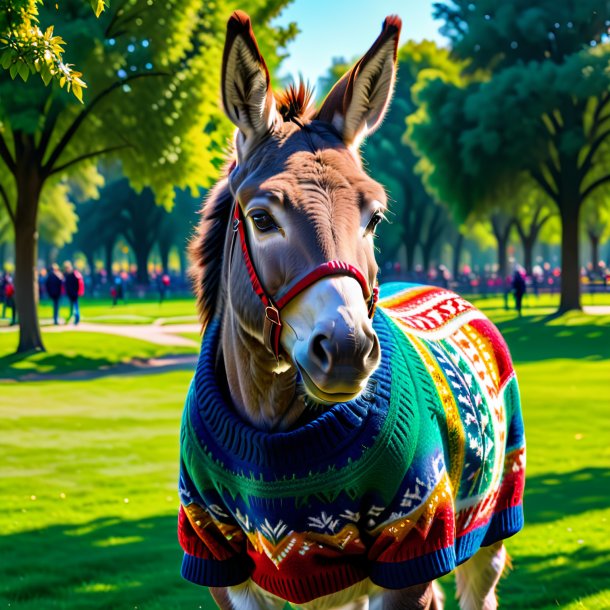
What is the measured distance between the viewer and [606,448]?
11281 millimetres

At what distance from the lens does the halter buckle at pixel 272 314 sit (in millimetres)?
3084

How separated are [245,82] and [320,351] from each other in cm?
116

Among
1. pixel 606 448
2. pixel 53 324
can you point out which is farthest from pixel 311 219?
pixel 53 324

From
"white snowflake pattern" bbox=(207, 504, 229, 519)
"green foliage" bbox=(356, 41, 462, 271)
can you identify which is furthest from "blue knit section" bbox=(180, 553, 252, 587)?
"green foliage" bbox=(356, 41, 462, 271)

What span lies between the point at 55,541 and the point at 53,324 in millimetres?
25060

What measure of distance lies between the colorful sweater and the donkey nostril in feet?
2.05

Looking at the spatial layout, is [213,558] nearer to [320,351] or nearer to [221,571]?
[221,571]

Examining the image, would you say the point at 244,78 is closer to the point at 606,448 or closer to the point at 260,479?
the point at 260,479

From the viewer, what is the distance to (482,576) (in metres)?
4.98

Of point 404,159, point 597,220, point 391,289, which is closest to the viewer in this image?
point 391,289

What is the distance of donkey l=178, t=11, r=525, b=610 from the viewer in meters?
3.01

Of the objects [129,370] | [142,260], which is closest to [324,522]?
[129,370]

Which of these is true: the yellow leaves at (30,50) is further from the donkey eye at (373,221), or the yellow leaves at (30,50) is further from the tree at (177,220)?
the tree at (177,220)

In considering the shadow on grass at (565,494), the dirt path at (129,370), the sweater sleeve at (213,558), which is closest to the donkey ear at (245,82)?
the sweater sleeve at (213,558)
